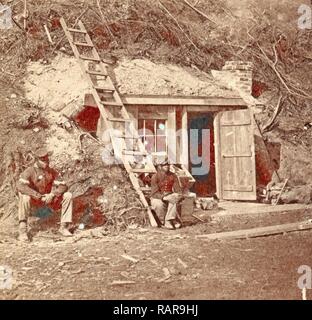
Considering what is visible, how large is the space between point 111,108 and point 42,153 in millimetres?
959

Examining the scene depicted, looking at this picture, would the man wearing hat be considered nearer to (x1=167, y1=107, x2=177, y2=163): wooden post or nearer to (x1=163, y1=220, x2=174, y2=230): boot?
(x1=163, y1=220, x2=174, y2=230): boot

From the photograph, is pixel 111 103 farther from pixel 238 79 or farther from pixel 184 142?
pixel 238 79

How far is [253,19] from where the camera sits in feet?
19.7

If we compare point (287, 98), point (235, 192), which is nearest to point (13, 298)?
point (235, 192)

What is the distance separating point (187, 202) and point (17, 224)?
190 centimetres

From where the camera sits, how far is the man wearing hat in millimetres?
5141

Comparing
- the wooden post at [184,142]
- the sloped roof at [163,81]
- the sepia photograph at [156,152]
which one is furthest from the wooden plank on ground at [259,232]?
the sloped roof at [163,81]

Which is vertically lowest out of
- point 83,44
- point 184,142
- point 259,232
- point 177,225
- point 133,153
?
point 259,232

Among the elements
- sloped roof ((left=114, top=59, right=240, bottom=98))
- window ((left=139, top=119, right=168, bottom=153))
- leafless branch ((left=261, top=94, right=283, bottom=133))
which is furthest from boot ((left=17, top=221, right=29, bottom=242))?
leafless branch ((left=261, top=94, right=283, bottom=133))

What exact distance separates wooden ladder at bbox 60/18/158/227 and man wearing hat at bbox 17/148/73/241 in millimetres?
753

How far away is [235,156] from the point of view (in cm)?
584

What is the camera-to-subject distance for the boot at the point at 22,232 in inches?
201

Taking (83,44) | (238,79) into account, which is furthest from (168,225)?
(83,44)
